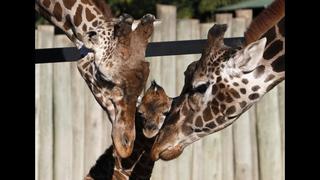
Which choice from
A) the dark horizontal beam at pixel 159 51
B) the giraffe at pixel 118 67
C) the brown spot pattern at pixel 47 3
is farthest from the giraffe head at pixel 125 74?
the brown spot pattern at pixel 47 3

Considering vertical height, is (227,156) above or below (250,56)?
below

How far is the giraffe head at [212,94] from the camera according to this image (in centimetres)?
322

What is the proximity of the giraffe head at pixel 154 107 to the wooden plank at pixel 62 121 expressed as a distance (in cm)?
244

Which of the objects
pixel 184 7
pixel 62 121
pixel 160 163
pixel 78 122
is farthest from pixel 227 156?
pixel 184 7

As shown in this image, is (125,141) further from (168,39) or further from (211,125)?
(168,39)

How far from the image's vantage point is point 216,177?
5.96 metres

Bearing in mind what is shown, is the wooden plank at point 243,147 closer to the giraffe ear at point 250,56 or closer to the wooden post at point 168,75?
the wooden post at point 168,75

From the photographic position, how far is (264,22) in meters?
3.14

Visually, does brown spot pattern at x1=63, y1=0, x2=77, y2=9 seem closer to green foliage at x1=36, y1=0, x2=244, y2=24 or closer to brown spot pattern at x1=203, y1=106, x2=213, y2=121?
brown spot pattern at x1=203, y1=106, x2=213, y2=121

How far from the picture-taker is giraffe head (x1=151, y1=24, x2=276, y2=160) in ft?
10.6

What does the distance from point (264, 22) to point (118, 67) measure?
60 centimetres

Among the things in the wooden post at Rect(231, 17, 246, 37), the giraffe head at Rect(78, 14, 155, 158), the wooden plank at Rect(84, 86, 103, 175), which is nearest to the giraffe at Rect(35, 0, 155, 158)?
the giraffe head at Rect(78, 14, 155, 158)

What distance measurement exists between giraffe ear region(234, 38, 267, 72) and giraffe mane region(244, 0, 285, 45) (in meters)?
0.04

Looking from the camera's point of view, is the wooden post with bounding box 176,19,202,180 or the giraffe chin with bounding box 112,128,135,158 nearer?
the giraffe chin with bounding box 112,128,135,158
